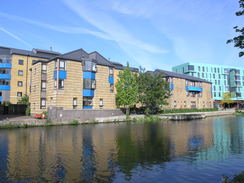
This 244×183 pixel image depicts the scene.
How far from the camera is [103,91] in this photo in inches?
2128

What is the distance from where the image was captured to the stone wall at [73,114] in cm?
4284

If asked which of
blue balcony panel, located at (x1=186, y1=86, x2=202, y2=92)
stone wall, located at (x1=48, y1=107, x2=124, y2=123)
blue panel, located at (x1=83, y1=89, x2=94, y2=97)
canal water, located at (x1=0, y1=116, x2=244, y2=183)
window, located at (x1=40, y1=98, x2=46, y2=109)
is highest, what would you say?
blue balcony panel, located at (x1=186, y1=86, x2=202, y2=92)

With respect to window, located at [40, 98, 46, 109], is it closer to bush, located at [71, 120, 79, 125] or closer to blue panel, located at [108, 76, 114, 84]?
bush, located at [71, 120, 79, 125]

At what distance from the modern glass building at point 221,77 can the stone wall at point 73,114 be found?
247 feet

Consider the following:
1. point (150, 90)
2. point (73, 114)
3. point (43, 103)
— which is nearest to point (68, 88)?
point (73, 114)

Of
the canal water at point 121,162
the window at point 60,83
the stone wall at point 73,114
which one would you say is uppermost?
the window at point 60,83

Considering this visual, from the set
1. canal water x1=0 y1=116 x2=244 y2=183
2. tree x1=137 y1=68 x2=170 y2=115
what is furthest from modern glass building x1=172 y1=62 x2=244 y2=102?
canal water x1=0 y1=116 x2=244 y2=183

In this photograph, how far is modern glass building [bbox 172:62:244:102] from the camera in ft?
375

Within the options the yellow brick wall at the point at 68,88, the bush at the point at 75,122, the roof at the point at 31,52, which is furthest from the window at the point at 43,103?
the roof at the point at 31,52

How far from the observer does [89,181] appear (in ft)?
38.4

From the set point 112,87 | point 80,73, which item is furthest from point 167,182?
point 112,87

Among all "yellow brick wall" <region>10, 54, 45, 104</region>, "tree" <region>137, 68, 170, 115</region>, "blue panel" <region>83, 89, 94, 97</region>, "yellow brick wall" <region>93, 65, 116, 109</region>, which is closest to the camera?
"blue panel" <region>83, 89, 94, 97</region>

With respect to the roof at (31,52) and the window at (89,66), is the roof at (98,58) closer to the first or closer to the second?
the window at (89,66)

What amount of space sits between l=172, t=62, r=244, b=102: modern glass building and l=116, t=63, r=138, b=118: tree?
65.8 metres
